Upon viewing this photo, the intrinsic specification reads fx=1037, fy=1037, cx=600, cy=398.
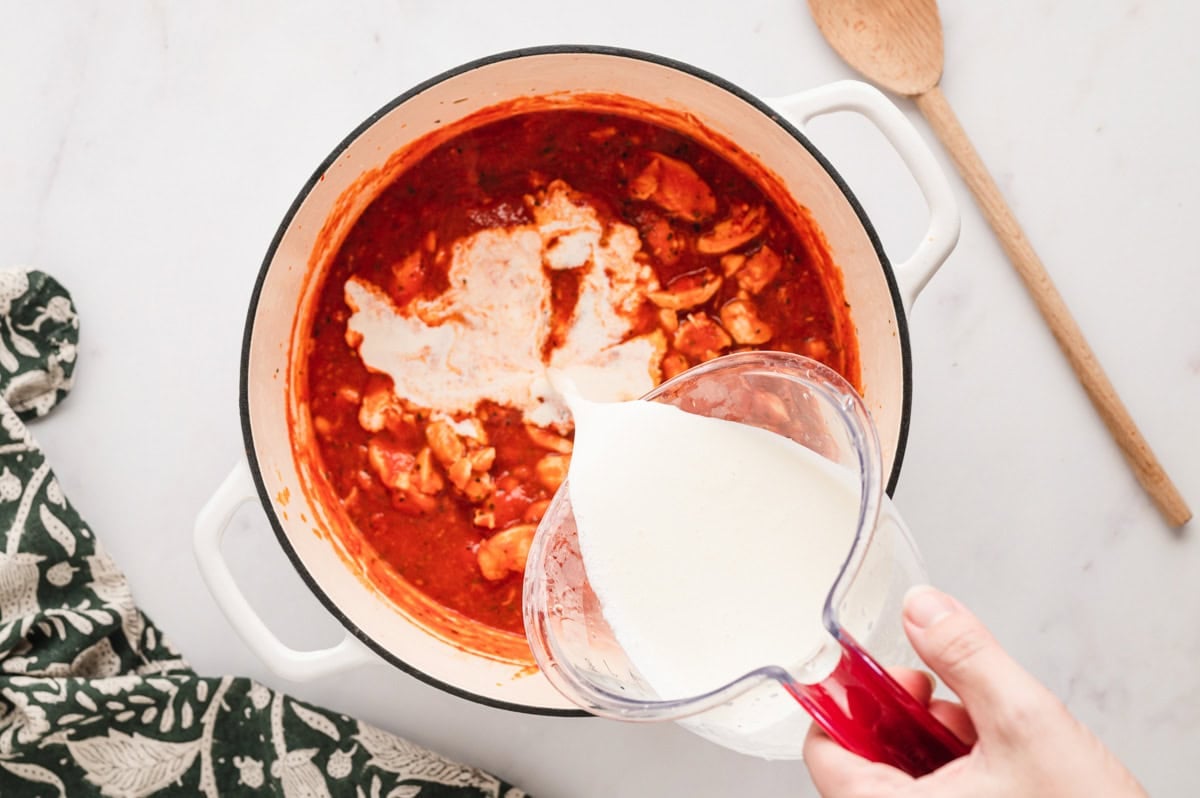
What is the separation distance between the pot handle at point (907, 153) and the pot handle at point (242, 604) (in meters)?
0.87

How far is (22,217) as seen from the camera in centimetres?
165

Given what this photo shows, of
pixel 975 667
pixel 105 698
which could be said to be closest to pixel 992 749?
pixel 975 667

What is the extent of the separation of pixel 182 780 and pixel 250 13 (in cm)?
121

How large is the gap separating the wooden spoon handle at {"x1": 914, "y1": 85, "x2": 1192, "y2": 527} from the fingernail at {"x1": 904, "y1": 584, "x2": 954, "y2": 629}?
2.65 ft

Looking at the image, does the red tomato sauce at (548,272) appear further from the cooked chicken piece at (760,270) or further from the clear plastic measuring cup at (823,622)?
the clear plastic measuring cup at (823,622)

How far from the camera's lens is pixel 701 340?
1.53 metres

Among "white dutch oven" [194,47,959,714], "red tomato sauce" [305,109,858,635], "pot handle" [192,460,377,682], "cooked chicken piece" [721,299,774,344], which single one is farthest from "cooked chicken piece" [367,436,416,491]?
"cooked chicken piece" [721,299,774,344]

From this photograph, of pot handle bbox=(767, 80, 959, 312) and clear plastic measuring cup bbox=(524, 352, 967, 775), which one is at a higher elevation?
pot handle bbox=(767, 80, 959, 312)

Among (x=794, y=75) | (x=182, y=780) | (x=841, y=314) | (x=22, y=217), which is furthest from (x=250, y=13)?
(x=182, y=780)

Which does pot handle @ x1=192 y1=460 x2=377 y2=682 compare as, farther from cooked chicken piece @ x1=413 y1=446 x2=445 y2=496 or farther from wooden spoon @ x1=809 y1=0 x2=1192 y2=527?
wooden spoon @ x1=809 y1=0 x2=1192 y2=527

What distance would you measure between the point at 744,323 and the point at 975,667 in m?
0.73

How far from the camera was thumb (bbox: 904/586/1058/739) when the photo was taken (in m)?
0.88

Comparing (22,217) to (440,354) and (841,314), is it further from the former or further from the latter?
(841,314)

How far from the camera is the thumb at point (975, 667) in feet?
2.89
